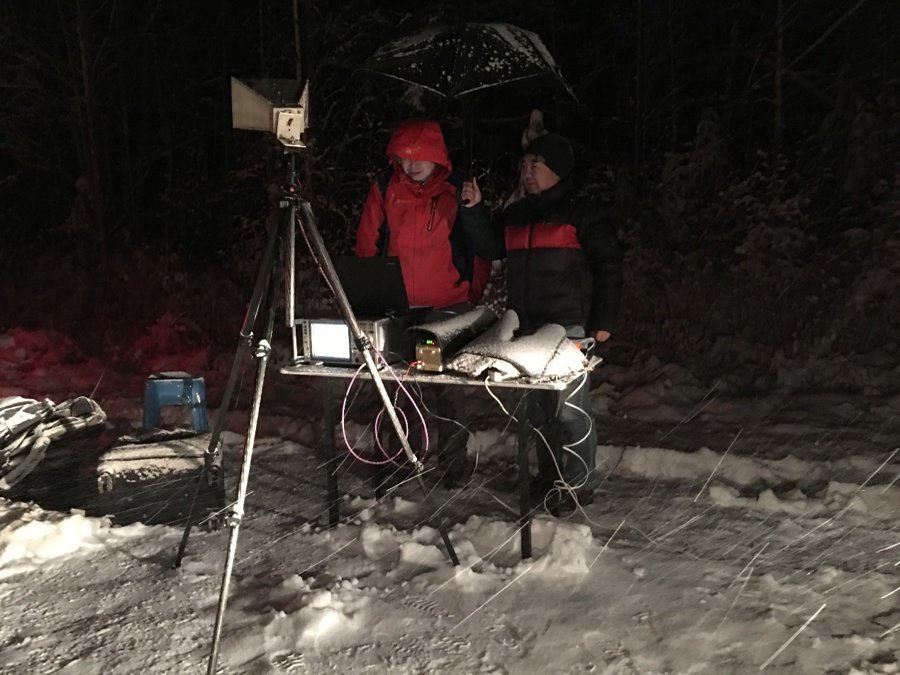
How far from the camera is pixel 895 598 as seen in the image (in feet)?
9.52

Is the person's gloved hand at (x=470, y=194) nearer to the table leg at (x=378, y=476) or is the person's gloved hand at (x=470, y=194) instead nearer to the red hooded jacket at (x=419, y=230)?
the red hooded jacket at (x=419, y=230)

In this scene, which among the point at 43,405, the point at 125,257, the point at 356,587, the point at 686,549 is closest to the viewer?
the point at 356,587

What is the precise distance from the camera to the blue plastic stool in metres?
4.52

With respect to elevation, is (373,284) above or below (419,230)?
below

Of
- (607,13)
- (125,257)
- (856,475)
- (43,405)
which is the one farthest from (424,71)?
(607,13)

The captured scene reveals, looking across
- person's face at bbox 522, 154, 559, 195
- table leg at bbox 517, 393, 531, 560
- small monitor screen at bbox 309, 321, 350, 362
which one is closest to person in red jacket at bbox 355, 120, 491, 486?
person's face at bbox 522, 154, 559, 195

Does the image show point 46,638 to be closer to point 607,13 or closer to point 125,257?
point 125,257

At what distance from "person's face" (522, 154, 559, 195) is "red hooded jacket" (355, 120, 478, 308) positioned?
423 millimetres

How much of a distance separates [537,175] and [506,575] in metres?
2.04

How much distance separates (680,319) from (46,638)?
6298 mm

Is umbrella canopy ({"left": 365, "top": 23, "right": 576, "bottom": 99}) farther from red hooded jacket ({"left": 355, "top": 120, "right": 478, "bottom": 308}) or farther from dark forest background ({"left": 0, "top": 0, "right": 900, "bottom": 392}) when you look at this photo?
dark forest background ({"left": 0, "top": 0, "right": 900, "bottom": 392})

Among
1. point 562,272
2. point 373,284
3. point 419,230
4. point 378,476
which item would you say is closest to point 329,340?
point 373,284

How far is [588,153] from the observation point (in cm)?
1218

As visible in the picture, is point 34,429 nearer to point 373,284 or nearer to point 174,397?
point 174,397
